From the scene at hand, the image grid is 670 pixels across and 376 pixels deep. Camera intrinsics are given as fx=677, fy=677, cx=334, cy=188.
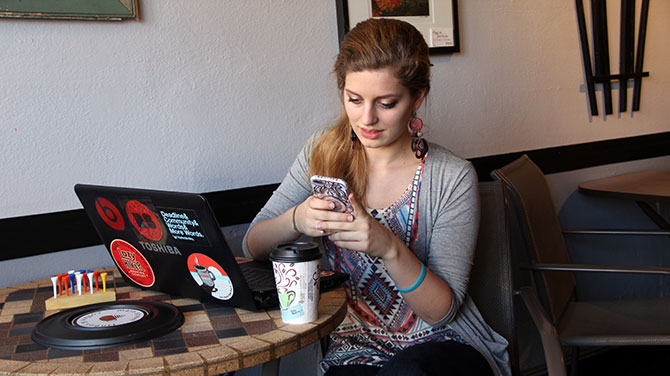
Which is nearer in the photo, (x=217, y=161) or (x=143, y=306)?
(x=143, y=306)

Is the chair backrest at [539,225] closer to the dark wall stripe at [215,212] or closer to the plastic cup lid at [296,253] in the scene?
the dark wall stripe at [215,212]

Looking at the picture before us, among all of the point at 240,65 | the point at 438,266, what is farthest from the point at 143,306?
the point at 240,65

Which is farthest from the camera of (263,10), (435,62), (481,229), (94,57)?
(435,62)

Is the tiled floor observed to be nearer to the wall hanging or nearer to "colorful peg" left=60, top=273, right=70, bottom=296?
the wall hanging

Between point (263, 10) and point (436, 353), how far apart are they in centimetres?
118

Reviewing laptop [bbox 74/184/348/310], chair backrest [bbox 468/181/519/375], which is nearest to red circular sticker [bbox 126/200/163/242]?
laptop [bbox 74/184/348/310]

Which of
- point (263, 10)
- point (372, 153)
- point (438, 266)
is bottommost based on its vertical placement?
point (438, 266)

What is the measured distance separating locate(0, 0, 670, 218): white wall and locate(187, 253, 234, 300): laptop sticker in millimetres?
613

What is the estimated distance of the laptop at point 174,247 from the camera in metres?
1.29

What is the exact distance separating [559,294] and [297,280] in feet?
4.45

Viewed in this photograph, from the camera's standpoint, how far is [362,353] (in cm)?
165

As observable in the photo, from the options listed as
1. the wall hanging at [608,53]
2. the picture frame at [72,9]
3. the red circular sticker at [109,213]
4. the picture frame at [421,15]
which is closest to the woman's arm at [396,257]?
the red circular sticker at [109,213]

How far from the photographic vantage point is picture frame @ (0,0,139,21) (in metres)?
1.66

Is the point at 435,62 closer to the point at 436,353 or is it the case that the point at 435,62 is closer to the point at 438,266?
the point at 438,266
